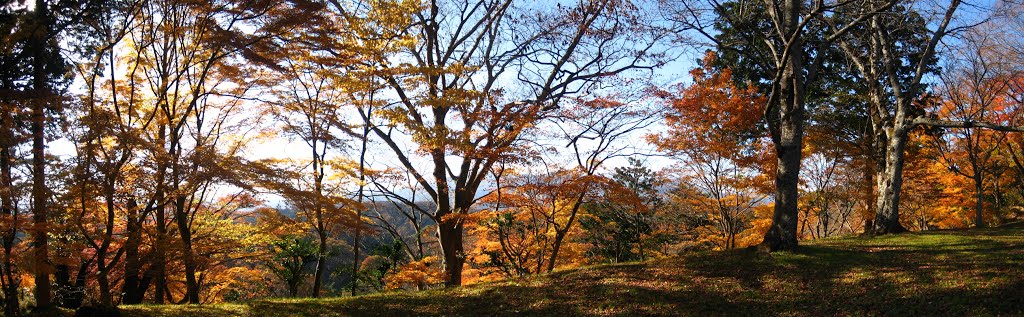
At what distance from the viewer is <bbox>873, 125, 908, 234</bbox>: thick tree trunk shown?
11273mm

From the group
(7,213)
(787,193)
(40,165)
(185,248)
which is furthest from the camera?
(185,248)

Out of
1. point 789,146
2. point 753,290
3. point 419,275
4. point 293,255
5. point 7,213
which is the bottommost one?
point 419,275

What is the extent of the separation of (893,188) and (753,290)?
634 cm

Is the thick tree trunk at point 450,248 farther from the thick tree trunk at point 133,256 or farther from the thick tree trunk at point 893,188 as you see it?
the thick tree trunk at point 893,188

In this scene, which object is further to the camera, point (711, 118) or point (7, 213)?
point (711, 118)

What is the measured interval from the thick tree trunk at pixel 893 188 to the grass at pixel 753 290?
1.85 metres

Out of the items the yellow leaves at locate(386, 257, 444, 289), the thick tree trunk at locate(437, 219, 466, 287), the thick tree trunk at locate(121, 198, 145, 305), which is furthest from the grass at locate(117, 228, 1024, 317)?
the yellow leaves at locate(386, 257, 444, 289)

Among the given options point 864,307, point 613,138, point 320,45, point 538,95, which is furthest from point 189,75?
point 864,307

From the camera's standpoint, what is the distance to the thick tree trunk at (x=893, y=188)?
1127 centimetres

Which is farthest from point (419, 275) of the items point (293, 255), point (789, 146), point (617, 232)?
point (789, 146)

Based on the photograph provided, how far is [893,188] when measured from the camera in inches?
445

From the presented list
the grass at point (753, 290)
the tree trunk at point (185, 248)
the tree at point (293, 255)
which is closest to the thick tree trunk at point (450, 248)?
the grass at point (753, 290)

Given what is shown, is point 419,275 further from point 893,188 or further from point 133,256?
point 893,188

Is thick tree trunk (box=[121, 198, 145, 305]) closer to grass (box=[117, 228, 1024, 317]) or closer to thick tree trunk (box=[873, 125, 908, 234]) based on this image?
grass (box=[117, 228, 1024, 317])
